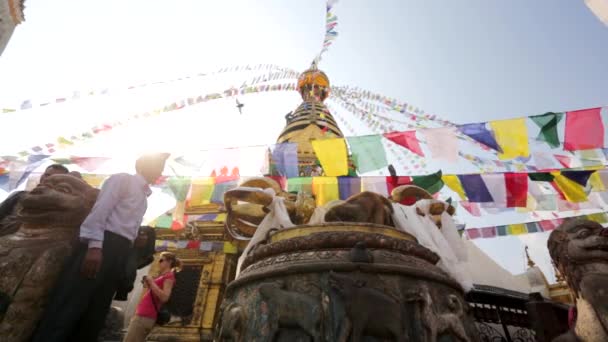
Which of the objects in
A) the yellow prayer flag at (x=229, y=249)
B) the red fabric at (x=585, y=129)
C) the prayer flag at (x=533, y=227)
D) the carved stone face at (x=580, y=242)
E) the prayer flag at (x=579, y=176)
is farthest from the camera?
the yellow prayer flag at (x=229, y=249)

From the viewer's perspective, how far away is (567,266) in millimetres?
2121

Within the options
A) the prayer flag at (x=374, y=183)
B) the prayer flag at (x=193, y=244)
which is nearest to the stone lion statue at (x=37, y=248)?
the prayer flag at (x=374, y=183)

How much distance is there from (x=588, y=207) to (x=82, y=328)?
8.68 m

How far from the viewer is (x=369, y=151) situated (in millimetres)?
6293

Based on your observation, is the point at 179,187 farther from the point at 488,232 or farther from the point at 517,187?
the point at 488,232

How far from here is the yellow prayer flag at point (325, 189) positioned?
6383mm

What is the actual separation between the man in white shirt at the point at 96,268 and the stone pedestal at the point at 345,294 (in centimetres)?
72

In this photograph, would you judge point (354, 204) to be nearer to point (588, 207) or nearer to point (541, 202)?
point (541, 202)

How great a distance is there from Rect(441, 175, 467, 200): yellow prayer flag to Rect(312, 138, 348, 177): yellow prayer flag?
6.34 feet

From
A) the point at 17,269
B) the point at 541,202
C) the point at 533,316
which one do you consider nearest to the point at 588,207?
the point at 541,202

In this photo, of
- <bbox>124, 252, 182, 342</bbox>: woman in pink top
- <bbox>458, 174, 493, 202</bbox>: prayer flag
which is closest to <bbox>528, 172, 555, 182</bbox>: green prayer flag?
<bbox>458, 174, 493, 202</bbox>: prayer flag

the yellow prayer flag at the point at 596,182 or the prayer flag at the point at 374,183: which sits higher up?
the prayer flag at the point at 374,183

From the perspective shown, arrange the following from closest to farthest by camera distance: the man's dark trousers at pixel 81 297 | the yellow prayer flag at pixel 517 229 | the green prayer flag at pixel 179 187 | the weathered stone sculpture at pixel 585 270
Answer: the man's dark trousers at pixel 81 297 < the weathered stone sculpture at pixel 585 270 < the green prayer flag at pixel 179 187 < the yellow prayer flag at pixel 517 229

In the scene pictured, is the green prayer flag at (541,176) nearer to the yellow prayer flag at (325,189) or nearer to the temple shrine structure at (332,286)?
the yellow prayer flag at (325,189)
